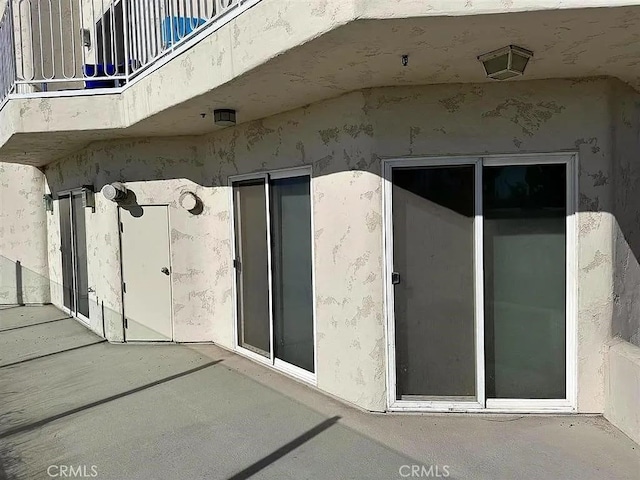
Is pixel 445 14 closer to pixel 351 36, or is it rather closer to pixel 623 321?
pixel 351 36

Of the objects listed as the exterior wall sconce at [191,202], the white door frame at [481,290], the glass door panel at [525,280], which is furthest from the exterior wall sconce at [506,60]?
the exterior wall sconce at [191,202]

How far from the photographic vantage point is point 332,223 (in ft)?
15.4

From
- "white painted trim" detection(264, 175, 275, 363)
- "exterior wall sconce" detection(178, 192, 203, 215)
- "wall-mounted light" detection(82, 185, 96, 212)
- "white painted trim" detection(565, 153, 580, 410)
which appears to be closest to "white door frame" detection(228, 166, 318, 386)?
"white painted trim" detection(264, 175, 275, 363)

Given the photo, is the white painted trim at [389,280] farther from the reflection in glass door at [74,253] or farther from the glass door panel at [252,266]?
the reflection in glass door at [74,253]

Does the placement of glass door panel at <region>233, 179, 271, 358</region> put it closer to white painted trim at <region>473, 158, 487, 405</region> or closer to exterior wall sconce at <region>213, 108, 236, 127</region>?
exterior wall sconce at <region>213, 108, 236, 127</region>

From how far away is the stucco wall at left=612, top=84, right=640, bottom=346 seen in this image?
422cm

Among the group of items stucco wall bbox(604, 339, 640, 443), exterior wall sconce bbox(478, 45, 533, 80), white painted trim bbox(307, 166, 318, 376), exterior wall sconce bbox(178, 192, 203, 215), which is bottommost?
stucco wall bbox(604, 339, 640, 443)

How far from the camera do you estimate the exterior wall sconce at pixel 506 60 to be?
322 cm

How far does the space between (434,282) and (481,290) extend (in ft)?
1.39

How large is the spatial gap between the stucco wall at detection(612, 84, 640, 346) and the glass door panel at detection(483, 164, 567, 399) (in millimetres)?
491

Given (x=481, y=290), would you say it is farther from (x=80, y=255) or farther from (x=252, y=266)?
(x=80, y=255)

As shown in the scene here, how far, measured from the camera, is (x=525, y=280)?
4312 millimetres

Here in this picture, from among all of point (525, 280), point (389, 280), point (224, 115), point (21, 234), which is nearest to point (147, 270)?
point (224, 115)

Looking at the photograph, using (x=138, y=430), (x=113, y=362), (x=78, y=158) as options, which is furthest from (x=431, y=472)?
(x=78, y=158)
